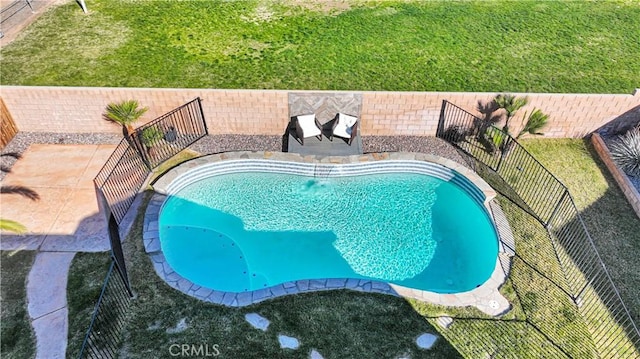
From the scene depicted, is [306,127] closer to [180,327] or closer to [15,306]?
[180,327]

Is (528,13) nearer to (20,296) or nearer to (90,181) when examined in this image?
(90,181)

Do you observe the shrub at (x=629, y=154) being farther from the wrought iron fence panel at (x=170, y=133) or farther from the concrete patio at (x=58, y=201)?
the concrete patio at (x=58, y=201)

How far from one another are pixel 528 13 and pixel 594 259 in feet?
48.6

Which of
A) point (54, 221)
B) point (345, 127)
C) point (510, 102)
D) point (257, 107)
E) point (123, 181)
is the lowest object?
point (54, 221)

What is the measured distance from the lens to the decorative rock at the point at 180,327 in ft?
34.7

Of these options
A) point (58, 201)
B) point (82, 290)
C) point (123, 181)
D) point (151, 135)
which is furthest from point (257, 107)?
point (82, 290)

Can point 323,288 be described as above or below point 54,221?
below

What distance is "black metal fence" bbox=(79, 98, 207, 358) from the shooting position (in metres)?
10.1

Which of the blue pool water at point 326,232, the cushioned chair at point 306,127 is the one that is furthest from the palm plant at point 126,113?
the cushioned chair at point 306,127

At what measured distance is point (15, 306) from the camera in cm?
1084

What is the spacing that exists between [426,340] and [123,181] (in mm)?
10049

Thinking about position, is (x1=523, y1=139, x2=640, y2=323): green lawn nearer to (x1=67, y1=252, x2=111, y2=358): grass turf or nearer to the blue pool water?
the blue pool water

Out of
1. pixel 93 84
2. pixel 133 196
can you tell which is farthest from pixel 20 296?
pixel 93 84

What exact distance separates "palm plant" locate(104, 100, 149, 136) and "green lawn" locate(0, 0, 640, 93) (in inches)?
82.2
